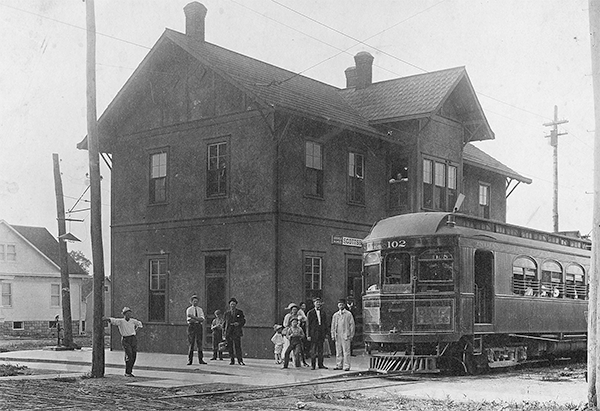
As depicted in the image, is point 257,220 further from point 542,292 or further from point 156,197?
point 542,292

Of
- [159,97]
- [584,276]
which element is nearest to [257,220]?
[159,97]

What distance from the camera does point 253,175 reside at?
76.1 feet

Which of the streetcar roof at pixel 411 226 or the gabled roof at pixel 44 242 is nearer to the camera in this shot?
the streetcar roof at pixel 411 226

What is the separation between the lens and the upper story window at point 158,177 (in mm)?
25922

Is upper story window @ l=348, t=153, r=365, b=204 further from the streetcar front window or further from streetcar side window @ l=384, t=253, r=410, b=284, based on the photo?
streetcar side window @ l=384, t=253, r=410, b=284

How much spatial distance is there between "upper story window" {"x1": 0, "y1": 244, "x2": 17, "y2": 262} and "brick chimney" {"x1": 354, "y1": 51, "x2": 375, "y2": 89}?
2840cm

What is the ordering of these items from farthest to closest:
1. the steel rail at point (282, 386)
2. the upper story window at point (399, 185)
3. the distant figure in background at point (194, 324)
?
the upper story window at point (399, 185), the distant figure in background at point (194, 324), the steel rail at point (282, 386)

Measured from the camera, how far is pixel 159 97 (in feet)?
85.4

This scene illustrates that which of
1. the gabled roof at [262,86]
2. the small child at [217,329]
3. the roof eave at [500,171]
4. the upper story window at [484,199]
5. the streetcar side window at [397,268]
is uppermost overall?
the gabled roof at [262,86]

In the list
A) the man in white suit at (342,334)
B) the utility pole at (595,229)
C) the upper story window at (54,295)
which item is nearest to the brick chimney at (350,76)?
the man in white suit at (342,334)

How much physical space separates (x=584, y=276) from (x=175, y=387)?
13200 mm

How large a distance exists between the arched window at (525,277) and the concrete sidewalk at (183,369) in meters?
4.13

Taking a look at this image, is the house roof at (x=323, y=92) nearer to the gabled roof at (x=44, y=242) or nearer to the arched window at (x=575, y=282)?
the arched window at (x=575, y=282)

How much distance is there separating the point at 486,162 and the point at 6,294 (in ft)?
101
